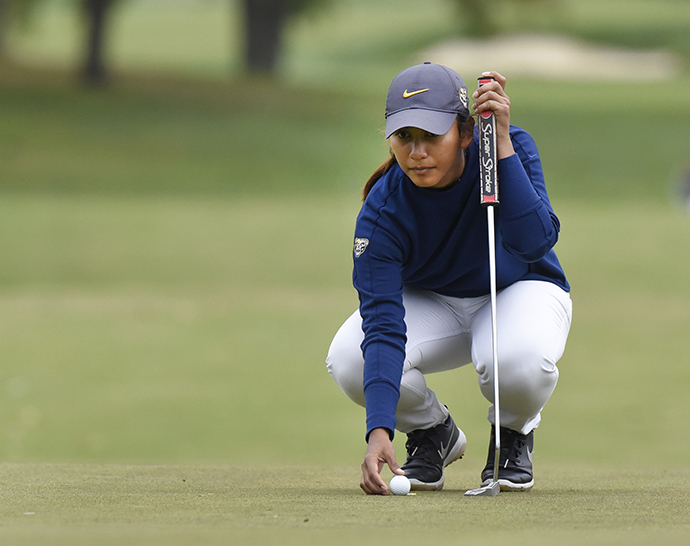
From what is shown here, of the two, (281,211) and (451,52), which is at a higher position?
(451,52)

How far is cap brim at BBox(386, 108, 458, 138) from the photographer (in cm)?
272

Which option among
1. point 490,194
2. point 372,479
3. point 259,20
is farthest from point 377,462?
point 259,20

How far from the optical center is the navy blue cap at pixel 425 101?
2.73 meters

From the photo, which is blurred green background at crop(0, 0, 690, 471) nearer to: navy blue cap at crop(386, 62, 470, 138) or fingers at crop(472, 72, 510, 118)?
navy blue cap at crop(386, 62, 470, 138)

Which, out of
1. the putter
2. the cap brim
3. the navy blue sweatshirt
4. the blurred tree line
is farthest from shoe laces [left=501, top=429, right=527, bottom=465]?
the blurred tree line

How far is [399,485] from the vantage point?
9.02 feet

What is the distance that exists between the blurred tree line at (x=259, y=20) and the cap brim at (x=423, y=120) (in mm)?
18399

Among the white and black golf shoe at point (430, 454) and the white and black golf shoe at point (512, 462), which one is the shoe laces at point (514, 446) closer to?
the white and black golf shoe at point (512, 462)

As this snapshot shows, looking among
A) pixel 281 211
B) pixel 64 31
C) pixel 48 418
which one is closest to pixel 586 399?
pixel 48 418

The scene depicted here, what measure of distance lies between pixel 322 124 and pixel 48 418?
13576 mm

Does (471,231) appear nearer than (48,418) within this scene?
Yes

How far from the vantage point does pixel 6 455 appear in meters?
4.86

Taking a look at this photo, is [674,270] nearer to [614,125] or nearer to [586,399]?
[586,399]

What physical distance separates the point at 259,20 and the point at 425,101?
20264 millimetres
